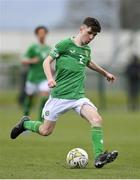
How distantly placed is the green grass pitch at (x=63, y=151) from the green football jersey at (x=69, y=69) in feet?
3.57

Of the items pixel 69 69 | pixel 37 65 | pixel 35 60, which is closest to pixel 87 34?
pixel 69 69

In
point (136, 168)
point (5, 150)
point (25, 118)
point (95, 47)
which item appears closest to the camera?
point (136, 168)

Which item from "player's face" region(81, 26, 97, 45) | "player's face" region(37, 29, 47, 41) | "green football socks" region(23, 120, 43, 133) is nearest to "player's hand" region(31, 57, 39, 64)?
"player's face" region(37, 29, 47, 41)

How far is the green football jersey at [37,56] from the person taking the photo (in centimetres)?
1981

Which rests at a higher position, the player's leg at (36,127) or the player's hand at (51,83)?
the player's hand at (51,83)

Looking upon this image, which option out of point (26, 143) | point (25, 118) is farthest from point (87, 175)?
point (26, 143)

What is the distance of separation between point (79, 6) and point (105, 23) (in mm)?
1991

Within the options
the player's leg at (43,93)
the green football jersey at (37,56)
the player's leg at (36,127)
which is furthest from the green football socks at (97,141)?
the green football jersey at (37,56)

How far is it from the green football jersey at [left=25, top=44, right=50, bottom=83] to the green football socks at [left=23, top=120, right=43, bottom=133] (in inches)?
245

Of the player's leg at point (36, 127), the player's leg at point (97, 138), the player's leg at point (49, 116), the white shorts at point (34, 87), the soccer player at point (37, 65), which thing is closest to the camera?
the player's leg at point (97, 138)

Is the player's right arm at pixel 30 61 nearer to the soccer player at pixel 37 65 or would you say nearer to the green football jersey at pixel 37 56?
the soccer player at pixel 37 65

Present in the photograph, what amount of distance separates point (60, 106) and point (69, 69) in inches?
22.7

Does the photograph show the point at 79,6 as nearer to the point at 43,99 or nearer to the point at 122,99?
the point at 122,99

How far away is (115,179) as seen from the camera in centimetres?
1046
